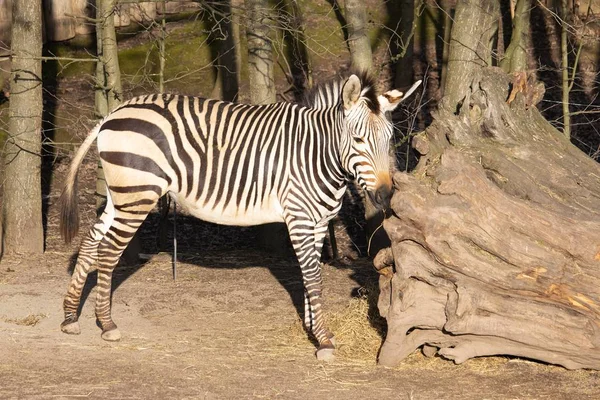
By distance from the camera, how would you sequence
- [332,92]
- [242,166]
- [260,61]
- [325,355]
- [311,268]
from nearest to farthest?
[325,355], [311,268], [242,166], [332,92], [260,61]

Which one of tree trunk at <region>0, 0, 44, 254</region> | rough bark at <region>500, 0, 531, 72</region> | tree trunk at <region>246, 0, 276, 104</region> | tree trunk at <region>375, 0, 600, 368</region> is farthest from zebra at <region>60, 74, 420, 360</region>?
rough bark at <region>500, 0, 531, 72</region>

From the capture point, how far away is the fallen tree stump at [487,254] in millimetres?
6883

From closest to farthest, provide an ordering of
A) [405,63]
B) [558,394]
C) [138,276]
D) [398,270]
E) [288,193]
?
1. [558,394]
2. [398,270]
3. [288,193]
4. [138,276]
5. [405,63]

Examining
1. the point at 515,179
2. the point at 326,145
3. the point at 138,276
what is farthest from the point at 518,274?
the point at 138,276

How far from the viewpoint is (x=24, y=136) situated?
11.4 metres

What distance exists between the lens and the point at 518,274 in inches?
272

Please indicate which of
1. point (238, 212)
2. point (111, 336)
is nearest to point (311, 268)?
point (238, 212)

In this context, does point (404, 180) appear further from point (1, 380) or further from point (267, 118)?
point (1, 380)

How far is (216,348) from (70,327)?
4.88 ft

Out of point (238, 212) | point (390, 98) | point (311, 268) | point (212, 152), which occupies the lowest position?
point (311, 268)

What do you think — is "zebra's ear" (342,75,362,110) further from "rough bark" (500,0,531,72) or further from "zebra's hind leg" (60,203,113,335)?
"rough bark" (500,0,531,72)

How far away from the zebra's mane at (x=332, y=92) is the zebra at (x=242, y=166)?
0.04 ft

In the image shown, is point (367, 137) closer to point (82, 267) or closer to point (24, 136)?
point (82, 267)

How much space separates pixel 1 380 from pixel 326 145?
11.7 feet
